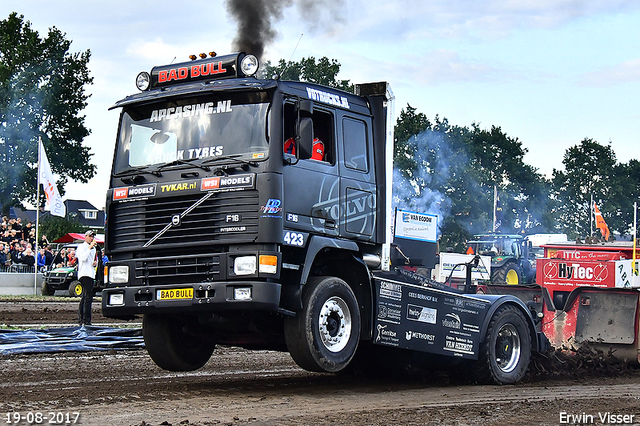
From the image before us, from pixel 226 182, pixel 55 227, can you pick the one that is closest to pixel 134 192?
pixel 226 182

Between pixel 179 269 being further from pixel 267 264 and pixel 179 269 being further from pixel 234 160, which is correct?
pixel 234 160

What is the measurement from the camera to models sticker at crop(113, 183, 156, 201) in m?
8.23

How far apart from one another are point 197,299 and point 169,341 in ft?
4.68

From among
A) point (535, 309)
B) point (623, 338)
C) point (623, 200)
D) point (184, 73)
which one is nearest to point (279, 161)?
point (184, 73)

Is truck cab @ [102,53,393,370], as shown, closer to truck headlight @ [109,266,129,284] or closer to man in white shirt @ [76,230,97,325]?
truck headlight @ [109,266,129,284]

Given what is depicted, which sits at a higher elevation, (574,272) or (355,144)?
(355,144)

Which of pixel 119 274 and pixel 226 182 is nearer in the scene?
pixel 226 182

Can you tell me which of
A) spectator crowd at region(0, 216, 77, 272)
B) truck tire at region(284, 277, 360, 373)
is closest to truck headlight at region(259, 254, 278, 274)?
truck tire at region(284, 277, 360, 373)

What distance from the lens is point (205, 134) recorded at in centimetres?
827

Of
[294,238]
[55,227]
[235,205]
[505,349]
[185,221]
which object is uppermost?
[55,227]

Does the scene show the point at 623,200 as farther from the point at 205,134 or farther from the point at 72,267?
the point at 205,134

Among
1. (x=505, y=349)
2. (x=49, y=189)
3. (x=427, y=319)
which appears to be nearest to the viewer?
(x=427, y=319)

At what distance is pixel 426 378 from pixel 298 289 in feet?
10.3

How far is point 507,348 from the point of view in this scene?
33.6ft
